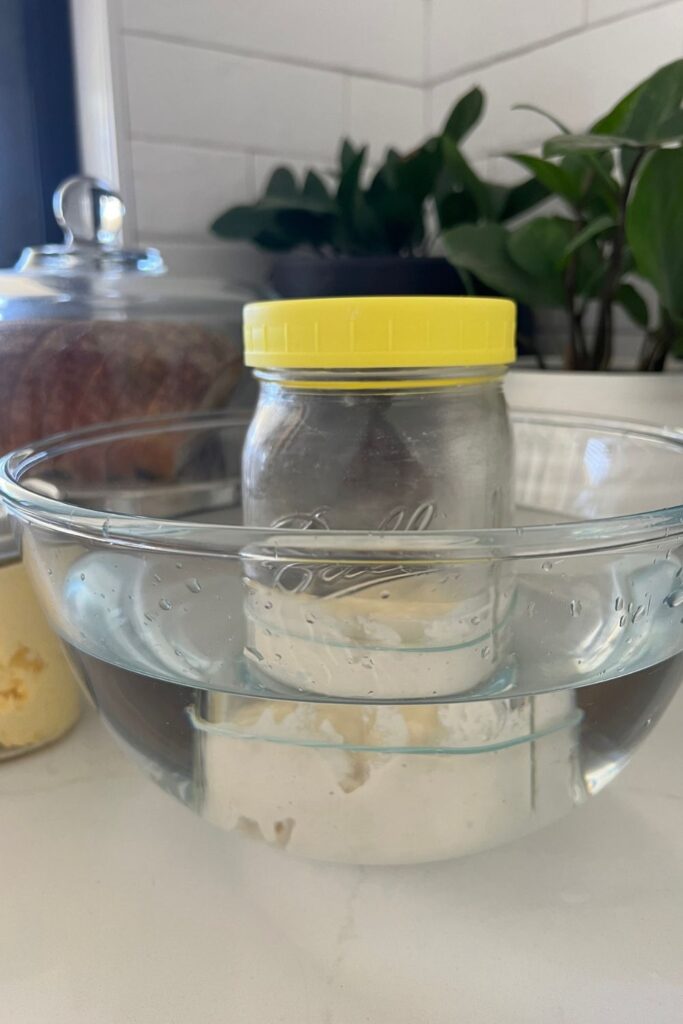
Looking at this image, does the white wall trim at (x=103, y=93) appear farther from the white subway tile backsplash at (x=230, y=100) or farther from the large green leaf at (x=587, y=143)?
the large green leaf at (x=587, y=143)

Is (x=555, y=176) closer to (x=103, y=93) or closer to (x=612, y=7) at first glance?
(x=612, y=7)

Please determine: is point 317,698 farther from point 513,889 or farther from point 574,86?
point 574,86

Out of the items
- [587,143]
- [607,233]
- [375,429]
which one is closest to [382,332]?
[375,429]

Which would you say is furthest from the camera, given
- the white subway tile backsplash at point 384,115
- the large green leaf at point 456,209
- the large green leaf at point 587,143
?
the white subway tile backsplash at point 384,115

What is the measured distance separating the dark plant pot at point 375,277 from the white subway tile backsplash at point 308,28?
0.70 feet

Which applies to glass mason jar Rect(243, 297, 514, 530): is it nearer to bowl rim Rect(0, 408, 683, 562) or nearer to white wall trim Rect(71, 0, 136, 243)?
bowl rim Rect(0, 408, 683, 562)

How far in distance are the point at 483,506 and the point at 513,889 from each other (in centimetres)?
15

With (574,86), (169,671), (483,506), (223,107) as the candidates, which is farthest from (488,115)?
(169,671)

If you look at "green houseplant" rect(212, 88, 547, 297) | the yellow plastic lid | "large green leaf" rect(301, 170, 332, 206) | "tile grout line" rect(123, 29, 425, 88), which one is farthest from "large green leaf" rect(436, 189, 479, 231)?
the yellow plastic lid

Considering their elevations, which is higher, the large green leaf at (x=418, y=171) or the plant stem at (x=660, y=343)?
the large green leaf at (x=418, y=171)

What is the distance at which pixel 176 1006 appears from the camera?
0.23 meters

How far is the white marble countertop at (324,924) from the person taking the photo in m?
0.24

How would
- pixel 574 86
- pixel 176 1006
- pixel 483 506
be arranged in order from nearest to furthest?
Result: 1. pixel 176 1006
2. pixel 483 506
3. pixel 574 86

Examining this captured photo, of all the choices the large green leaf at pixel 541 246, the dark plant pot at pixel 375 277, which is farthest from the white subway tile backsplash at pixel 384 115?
the large green leaf at pixel 541 246
